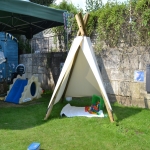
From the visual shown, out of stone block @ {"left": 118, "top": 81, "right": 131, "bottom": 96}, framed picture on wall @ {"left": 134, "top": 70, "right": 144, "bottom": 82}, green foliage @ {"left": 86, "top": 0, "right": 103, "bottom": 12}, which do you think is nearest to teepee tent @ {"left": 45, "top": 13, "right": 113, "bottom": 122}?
stone block @ {"left": 118, "top": 81, "right": 131, "bottom": 96}

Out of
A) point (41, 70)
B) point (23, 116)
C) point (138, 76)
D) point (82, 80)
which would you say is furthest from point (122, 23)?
point (41, 70)

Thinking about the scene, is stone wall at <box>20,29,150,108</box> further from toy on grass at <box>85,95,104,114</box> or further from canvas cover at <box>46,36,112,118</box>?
toy on grass at <box>85,95,104,114</box>

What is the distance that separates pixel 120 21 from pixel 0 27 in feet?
15.4

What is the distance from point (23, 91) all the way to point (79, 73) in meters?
2.08

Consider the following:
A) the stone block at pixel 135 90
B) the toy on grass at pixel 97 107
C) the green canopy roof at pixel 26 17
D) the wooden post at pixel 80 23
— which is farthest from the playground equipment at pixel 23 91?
the stone block at pixel 135 90

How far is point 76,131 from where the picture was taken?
3.60 metres

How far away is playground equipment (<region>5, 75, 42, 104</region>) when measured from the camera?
20.1 ft

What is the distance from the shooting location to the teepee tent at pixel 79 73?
169 inches

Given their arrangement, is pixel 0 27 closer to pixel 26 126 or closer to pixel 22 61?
pixel 22 61

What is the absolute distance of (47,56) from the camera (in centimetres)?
757

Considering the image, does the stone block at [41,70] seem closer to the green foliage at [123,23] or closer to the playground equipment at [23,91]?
the playground equipment at [23,91]


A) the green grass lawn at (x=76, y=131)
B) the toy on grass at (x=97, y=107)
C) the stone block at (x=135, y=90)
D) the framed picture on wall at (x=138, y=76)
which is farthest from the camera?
Answer: the stone block at (x=135, y=90)

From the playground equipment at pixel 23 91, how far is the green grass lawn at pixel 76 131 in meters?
1.32

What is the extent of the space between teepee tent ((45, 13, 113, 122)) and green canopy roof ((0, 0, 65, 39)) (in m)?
1.64
